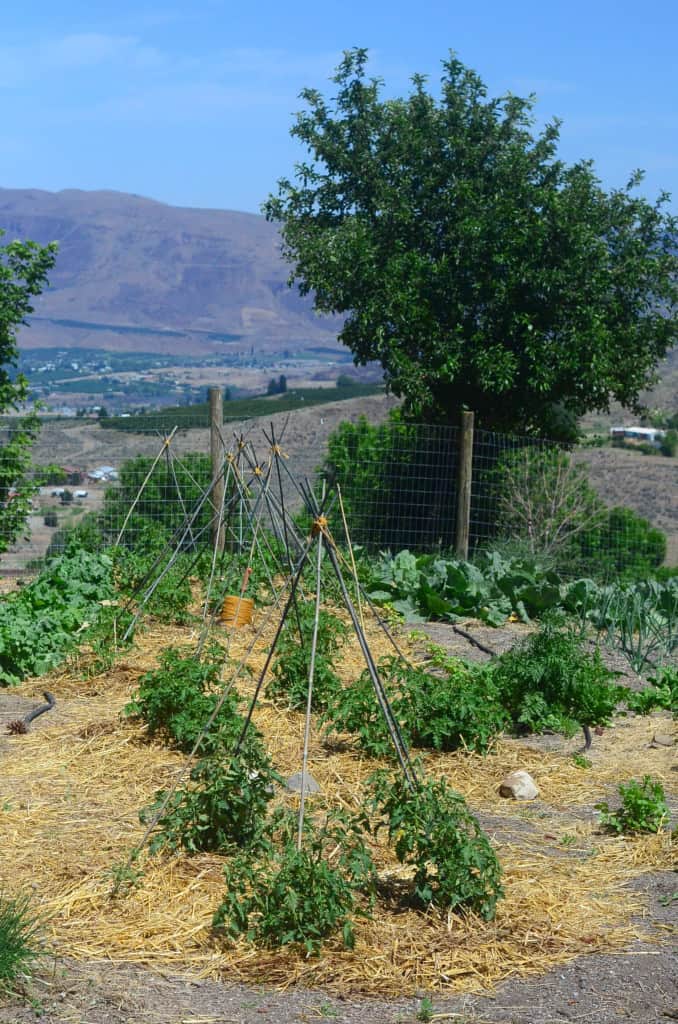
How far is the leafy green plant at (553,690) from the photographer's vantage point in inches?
231

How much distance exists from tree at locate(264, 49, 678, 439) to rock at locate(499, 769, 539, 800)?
7537 mm

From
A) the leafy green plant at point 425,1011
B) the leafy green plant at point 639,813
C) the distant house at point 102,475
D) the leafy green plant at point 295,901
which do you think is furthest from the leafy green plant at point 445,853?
the distant house at point 102,475

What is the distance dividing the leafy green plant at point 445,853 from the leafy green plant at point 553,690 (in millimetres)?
2092

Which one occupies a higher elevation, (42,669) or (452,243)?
(452,243)

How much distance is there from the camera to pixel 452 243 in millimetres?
13148

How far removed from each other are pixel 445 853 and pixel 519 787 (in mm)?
1361

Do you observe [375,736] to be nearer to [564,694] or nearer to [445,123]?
[564,694]

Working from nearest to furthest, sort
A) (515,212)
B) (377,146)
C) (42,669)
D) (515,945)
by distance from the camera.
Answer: (515,945) < (42,669) < (515,212) < (377,146)

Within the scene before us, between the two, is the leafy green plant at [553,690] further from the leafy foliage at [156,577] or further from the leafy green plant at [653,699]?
the leafy foliage at [156,577]

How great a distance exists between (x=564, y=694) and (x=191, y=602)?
3111 millimetres

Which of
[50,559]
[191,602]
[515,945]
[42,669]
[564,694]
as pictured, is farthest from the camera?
[50,559]

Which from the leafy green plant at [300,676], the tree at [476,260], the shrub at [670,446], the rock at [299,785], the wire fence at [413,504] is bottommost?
the shrub at [670,446]

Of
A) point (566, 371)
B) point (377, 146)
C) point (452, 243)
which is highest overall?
point (377, 146)

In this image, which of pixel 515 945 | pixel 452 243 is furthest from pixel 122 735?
pixel 452 243
